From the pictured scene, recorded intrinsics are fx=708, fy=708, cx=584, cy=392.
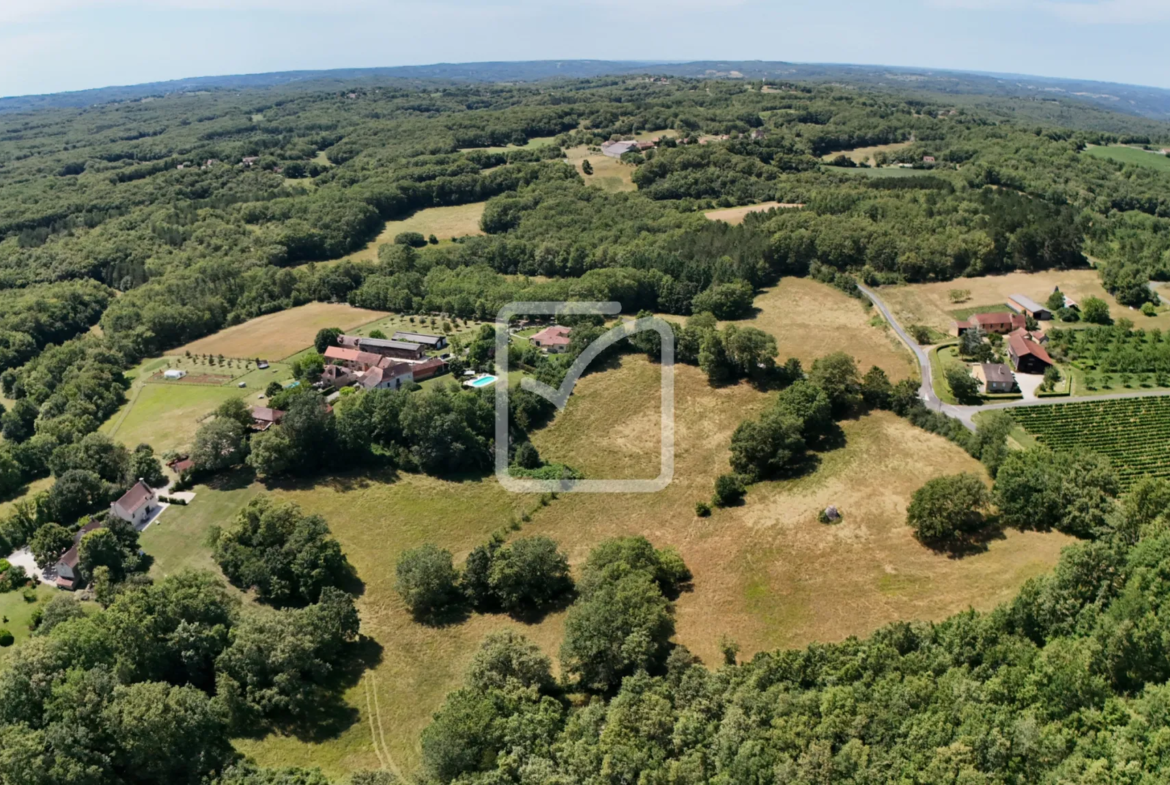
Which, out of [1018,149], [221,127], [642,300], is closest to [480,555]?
[642,300]

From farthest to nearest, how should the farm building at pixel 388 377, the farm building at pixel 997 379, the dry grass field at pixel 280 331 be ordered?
1. the dry grass field at pixel 280 331
2. the farm building at pixel 388 377
3. the farm building at pixel 997 379

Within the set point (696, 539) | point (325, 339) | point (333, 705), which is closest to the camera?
point (333, 705)

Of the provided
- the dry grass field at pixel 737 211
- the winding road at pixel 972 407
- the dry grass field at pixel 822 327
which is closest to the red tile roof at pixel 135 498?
the dry grass field at pixel 822 327

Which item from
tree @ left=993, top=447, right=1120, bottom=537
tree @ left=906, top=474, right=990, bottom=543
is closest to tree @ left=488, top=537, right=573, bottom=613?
tree @ left=906, top=474, right=990, bottom=543

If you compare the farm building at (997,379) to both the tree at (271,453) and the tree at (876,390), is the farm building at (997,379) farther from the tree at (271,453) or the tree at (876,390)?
the tree at (271,453)

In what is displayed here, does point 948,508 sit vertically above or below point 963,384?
A: below

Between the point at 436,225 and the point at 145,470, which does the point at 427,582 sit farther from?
the point at 436,225

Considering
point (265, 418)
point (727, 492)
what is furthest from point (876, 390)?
point (265, 418)

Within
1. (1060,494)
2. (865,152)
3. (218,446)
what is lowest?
(218,446)
